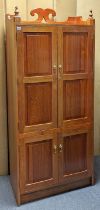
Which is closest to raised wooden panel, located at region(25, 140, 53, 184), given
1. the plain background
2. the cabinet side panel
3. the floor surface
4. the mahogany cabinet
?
the mahogany cabinet

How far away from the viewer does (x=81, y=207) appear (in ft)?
8.46

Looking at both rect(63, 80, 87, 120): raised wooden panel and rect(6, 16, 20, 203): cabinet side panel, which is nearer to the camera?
rect(6, 16, 20, 203): cabinet side panel

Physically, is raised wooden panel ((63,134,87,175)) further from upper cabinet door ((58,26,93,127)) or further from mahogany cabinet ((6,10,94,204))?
upper cabinet door ((58,26,93,127))

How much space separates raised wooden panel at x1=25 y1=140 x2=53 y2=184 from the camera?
8.63 feet

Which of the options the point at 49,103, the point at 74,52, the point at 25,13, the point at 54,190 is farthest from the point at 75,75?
the point at 54,190

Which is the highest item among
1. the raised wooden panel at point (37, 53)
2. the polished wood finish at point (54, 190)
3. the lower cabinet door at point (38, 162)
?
the raised wooden panel at point (37, 53)

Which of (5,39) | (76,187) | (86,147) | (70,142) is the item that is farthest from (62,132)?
(5,39)

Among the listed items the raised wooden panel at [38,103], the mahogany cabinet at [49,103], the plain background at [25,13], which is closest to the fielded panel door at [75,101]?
the mahogany cabinet at [49,103]

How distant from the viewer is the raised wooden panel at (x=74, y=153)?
2783 millimetres

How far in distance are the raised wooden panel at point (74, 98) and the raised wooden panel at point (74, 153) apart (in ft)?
0.75

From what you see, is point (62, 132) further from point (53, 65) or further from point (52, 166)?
point (53, 65)

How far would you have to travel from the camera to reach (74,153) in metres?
2.82

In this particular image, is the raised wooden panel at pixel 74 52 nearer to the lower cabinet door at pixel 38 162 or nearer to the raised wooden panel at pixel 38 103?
the raised wooden panel at pixel 38 103

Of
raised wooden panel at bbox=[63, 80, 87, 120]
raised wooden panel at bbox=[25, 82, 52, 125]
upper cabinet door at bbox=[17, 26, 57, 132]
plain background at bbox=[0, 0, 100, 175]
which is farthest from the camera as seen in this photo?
plain background at bbox=[0, 0, 100, 175]
